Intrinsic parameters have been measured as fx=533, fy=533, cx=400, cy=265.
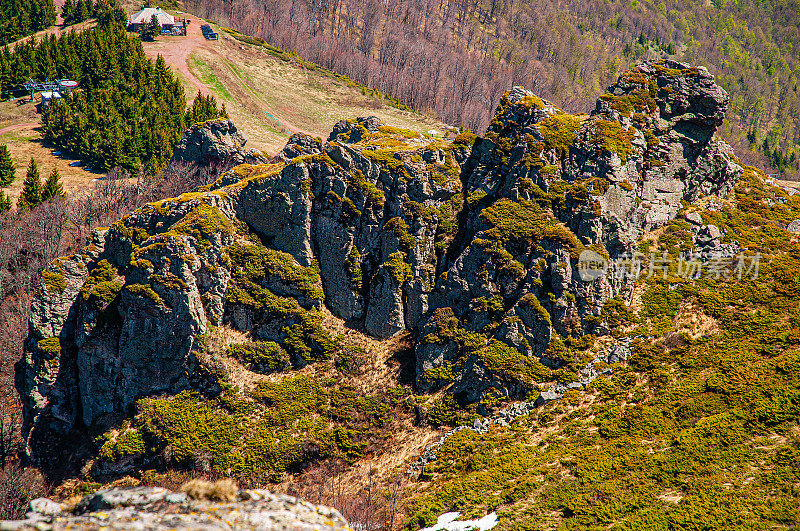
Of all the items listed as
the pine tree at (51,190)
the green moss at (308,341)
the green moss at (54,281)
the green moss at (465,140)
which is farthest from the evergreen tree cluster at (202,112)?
the green moss at (308,341)

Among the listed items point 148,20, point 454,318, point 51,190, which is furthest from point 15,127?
point 454,318

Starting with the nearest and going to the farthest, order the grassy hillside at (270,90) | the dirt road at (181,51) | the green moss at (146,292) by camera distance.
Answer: the green moss at (146,292) < the grassy hillside at (270,90) < the dirt road at (181,51)

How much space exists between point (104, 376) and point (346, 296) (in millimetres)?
21082

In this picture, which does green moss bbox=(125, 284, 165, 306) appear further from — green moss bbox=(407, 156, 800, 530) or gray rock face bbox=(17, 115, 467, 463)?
green moss bbox=(407, 156, 800, 530)

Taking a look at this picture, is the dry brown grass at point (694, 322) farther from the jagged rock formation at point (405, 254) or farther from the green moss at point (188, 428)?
the green moss at point (188, 428)

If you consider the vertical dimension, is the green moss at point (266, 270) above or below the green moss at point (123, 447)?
above

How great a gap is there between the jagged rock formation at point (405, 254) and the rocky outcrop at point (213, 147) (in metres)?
26.9

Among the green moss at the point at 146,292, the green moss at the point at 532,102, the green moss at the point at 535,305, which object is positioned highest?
the green moss at the point at 532,102

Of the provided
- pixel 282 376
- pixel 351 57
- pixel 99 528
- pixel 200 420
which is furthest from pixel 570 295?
pixel 351 57

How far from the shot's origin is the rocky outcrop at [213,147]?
74.9 metres

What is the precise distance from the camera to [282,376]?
45.0 meters

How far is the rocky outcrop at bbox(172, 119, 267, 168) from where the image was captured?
74925 mm

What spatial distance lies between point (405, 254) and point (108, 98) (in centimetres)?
7551

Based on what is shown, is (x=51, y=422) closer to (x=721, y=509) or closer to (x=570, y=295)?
(x=570, y=295)
